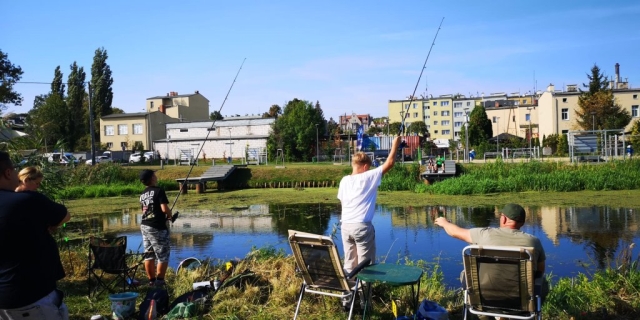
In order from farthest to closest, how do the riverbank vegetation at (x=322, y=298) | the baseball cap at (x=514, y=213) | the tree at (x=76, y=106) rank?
the tree at (x=76, y=106), the riverbank vegetation at (x=322, y=298), the baseball cap at (x=514, y=213)

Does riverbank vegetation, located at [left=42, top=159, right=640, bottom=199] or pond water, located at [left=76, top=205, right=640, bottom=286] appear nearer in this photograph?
pond water, located at [left=76, top=205, right=640, bottom=286]

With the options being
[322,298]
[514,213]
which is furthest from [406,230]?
[514,213]

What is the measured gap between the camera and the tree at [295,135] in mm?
47441

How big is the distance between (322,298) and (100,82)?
63888 millimetres

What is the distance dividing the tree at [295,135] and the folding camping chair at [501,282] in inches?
1683

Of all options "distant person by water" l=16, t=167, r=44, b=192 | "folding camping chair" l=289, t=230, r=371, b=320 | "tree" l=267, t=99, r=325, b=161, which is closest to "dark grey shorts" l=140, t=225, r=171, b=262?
"distant person by water" l=16, t=167, r=44, b=192

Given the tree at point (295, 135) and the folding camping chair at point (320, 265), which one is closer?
the folding camping chair at point (320, 265)

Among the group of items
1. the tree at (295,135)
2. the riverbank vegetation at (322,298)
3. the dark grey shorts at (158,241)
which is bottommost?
the riverbank vegetation at (322,298)

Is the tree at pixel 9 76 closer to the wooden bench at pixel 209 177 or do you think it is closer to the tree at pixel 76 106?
the wooden bench at pixel 209 177

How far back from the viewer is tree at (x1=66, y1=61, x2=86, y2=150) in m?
57.5

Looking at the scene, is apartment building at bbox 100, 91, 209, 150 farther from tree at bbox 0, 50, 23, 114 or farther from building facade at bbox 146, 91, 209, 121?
tree at bbox 0, 50, 23, 114

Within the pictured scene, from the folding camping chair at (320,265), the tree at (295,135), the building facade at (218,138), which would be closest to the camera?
the folding camping chair at (320,265)

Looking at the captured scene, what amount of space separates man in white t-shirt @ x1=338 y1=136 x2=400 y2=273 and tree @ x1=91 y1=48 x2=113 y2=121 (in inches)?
2510

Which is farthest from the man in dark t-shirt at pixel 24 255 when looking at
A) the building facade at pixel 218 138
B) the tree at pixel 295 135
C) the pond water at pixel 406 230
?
the building facade at pixel 218 138
